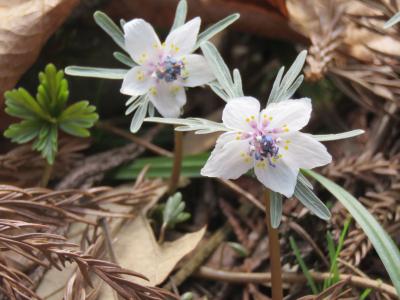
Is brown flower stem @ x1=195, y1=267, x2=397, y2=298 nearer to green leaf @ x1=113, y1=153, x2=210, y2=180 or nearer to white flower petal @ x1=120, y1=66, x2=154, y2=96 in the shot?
green leaf @ x1=113, y1=153, x2=210, y2=180

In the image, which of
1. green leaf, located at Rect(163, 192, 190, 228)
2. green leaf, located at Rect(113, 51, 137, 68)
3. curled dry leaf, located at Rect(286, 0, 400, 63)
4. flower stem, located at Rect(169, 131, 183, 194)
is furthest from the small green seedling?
curled dry leaf, located at Rect(286, 0, 400, 63)

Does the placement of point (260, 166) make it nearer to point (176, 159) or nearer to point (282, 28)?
point (176, 159)

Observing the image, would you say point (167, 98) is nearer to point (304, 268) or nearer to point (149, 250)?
point (149, 250)

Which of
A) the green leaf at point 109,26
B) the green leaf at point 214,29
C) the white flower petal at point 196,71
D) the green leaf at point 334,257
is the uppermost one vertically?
the green leaf at point 214,29

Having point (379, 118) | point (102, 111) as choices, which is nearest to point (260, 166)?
point (379, 118)

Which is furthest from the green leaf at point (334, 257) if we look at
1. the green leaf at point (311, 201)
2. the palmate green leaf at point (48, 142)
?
the palmate green leaf at point (48, 142)

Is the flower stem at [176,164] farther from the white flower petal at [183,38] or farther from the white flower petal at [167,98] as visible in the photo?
the white flower petal at [183,38]

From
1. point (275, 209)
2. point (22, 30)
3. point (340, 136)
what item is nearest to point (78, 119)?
point (22, 30)
